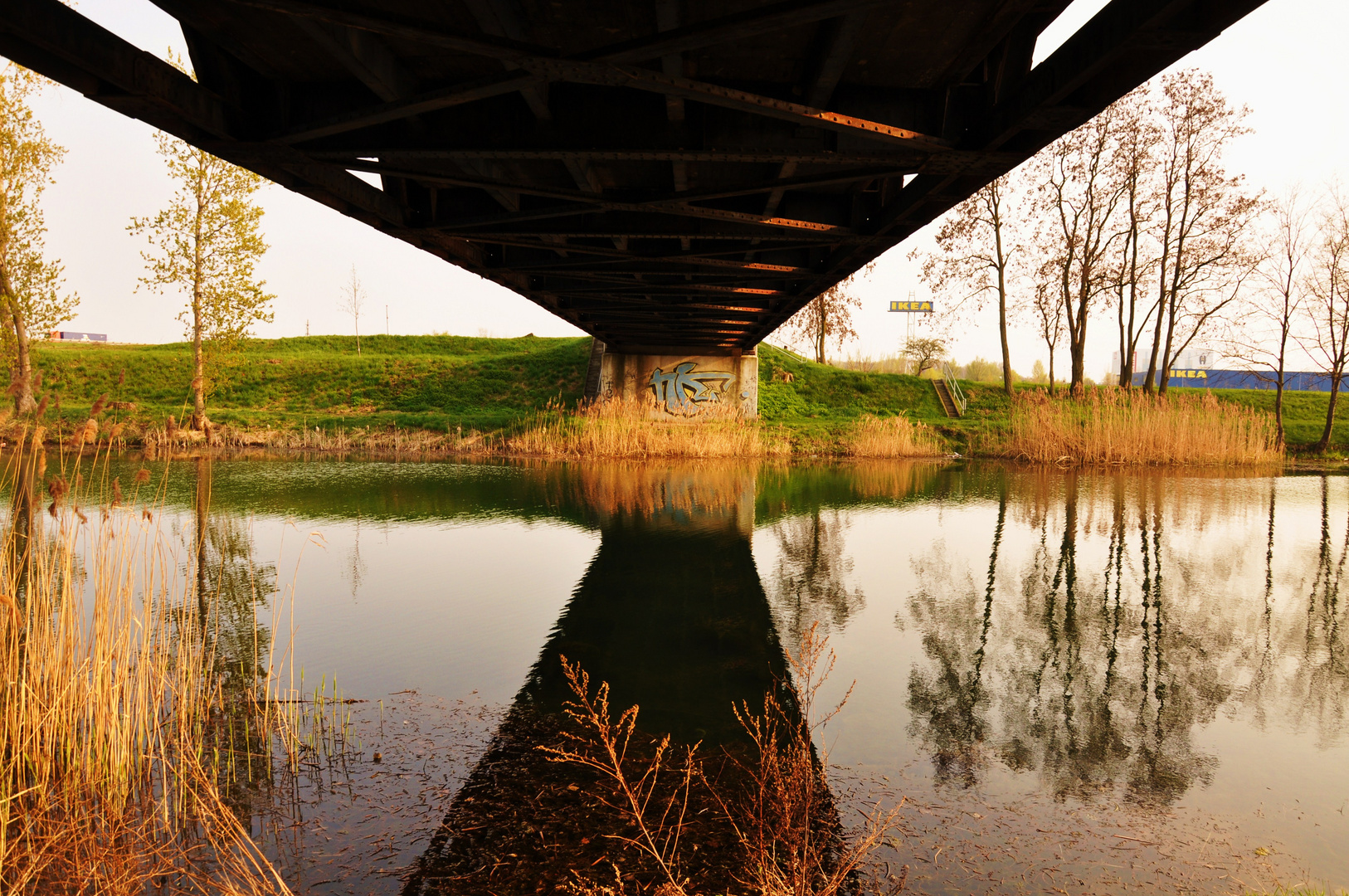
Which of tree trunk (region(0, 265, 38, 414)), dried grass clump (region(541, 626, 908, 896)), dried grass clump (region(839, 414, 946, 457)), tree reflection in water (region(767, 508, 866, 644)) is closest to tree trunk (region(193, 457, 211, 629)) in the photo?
dried grass clump (region(541, 626, 908, 896))

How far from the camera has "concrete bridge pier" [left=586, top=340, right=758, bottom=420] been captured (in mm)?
29516

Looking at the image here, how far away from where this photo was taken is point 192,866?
3.64 meters

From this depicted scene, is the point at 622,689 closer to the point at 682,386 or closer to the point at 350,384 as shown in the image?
the point at 682,386

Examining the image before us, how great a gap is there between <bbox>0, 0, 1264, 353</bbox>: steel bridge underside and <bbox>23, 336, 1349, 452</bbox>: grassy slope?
67.7 ft

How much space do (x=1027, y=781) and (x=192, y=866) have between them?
4.62m

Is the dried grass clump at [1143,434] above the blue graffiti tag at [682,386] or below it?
below

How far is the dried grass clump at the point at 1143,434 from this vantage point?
22047 mm

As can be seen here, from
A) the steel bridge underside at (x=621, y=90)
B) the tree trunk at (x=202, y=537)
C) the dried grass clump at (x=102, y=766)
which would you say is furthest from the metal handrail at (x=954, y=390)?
the dried grass clump at (x=102, y=766)

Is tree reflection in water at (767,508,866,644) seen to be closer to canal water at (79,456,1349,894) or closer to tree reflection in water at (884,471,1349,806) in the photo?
canal water at (79,456,1349,894)

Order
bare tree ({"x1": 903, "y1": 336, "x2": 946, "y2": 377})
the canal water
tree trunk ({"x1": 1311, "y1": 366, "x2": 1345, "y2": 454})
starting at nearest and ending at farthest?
the canal water
tree trunk ({"x1": 1311, "y1": 366, "x2": 1345, "y2": 454})
bare tree ({"x1": 903, "y1": 336, "x2": 946, "y2": 377})

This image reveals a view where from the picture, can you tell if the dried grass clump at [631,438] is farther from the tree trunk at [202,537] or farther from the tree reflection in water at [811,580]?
the tree reflection in water at [811,580]

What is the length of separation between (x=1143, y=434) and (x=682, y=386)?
51.2ft

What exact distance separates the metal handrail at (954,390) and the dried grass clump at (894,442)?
8925mm

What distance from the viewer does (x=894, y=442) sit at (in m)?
25.8
